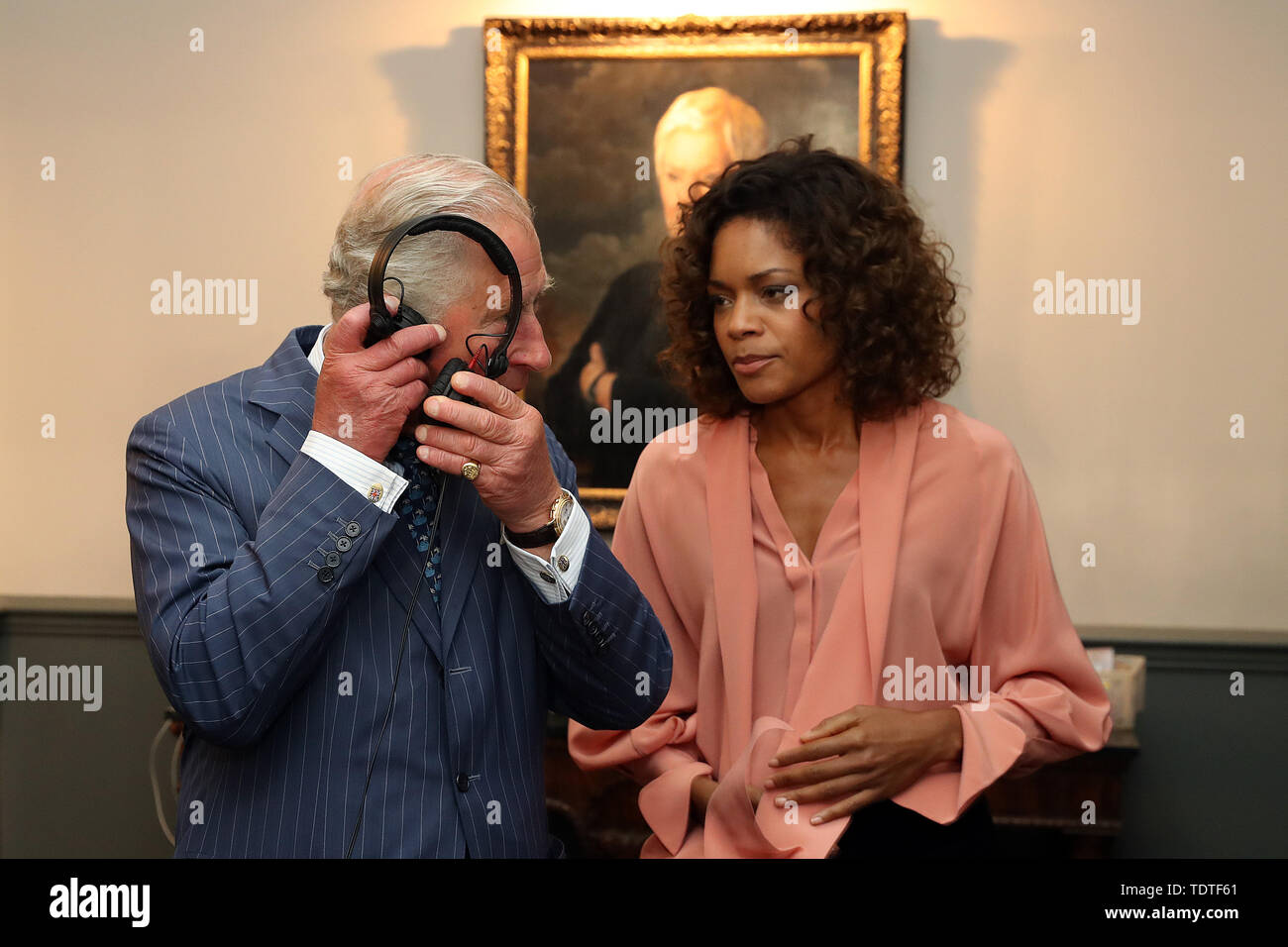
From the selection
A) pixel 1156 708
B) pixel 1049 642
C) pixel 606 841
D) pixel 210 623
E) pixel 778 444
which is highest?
pixel 778 444

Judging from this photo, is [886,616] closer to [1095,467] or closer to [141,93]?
[1095,467]

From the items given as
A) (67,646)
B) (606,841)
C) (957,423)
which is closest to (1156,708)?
(606,841)

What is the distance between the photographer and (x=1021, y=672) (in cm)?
193

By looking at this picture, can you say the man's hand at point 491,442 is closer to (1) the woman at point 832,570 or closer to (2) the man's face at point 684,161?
(1) the woman at point 832,570

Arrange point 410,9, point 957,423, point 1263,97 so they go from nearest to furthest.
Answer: point 957,423 → point 1263,97 → point 410,9

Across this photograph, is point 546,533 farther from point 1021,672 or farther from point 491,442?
point 1021,672

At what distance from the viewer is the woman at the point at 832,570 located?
181cm

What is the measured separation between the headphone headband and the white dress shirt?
149 mm

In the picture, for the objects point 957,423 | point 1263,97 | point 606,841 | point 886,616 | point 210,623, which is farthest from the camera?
point 1263,97

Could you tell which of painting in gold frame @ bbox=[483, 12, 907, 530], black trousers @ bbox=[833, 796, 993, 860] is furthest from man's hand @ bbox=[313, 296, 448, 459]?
painting in gold frame @ bbox=[483, 12, 907, 530]

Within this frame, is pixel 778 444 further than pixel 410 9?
No

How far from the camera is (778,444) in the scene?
2057 millimetres

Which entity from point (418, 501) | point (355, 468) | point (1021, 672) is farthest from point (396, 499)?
point (1021, 672)

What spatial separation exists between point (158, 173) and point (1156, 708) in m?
3.62
